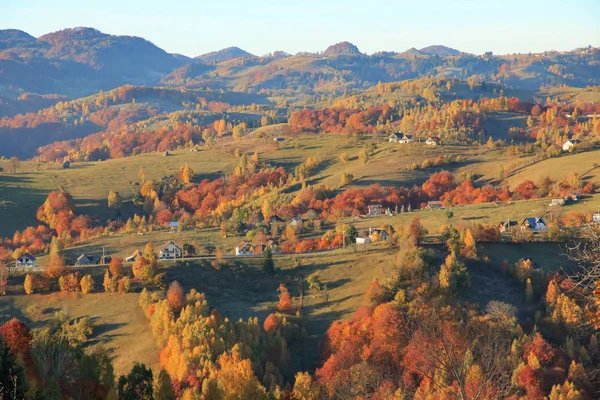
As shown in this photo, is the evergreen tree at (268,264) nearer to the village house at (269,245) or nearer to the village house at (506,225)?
the village house at (269,245)

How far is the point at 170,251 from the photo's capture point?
97.3 meters

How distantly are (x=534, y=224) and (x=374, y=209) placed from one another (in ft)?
118

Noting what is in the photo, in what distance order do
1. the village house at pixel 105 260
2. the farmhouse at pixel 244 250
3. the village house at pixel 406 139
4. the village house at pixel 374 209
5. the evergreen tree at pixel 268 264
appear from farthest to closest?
1. the village house at pixel 406 139
2. the village house at pixel 374 209
3. the farmhouse at pixel 244 250
4. the village house at pixel 105 260
5. the evergreen tree at pixel 268 264

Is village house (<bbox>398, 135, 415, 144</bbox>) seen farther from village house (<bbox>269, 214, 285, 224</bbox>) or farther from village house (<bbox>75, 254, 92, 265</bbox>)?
village house (<bbox>75, 254, 92, 265</bbox>)

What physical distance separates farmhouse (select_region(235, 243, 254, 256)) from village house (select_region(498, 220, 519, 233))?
34751 mm

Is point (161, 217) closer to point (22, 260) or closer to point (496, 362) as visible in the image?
point (22, 260)

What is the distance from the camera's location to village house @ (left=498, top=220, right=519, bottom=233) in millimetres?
102363

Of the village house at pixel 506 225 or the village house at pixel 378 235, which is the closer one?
the village house at pixel 378 235

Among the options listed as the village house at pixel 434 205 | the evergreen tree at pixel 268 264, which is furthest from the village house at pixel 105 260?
the village house at pixel 434 205

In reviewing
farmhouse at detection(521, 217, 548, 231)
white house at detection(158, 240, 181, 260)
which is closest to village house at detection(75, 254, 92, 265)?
white house at detection(158, 240, 181, 260)

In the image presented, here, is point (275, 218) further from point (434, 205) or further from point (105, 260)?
point (105, 260)

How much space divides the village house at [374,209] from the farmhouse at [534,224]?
32514 millimetres

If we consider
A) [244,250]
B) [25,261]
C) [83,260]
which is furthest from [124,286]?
[244,250]

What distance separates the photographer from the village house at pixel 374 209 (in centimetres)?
13109
